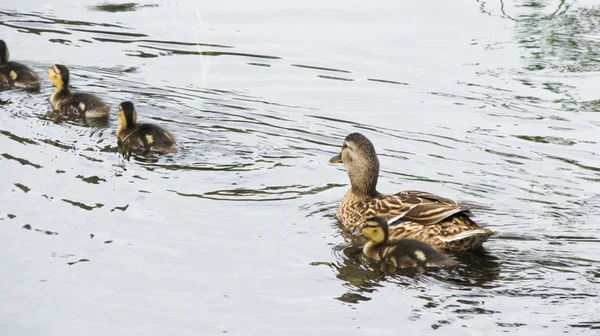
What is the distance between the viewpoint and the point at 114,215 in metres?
6.86

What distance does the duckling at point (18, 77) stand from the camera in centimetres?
980

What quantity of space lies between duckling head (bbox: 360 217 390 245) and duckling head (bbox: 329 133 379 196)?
80 centimetres

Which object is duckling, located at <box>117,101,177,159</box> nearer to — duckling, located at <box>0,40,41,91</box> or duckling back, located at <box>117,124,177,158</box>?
duckling back, located at <box>117,124,177,158</box>

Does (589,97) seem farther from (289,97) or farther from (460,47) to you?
(289,97)

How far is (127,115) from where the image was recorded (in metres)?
8.59

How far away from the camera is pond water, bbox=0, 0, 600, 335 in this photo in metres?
5.59

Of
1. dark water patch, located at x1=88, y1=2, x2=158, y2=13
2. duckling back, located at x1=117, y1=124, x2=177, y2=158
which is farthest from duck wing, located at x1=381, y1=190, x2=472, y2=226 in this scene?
dark water patch, located at x1=88, y1=2, x2=158, y2=13

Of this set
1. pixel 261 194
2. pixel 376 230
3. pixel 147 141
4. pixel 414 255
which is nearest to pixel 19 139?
pixel 147 141

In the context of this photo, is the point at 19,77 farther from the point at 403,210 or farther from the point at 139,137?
the point at 403,210

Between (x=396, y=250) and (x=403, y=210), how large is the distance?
55 centimetres

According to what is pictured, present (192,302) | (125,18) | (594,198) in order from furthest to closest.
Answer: (125,18) → (594,198) → (192,302)

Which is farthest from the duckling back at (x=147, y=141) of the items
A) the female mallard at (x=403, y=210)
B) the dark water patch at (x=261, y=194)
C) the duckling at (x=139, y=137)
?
the female mallard at (x=403, y=210)

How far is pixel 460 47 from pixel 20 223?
584cm

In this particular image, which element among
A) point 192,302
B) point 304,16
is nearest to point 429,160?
point 192,302
